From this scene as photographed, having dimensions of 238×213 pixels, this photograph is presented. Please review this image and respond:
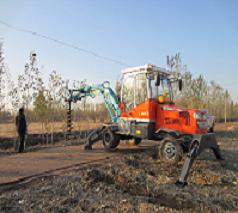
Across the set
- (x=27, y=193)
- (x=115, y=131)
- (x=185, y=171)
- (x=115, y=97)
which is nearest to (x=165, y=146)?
(x=185, y=171)

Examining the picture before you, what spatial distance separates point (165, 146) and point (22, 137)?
5.68 meters

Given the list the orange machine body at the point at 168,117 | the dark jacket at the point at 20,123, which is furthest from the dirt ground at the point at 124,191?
the dark jacket at the point at 20,123

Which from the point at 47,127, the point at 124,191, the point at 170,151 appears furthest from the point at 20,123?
the point at 124,191

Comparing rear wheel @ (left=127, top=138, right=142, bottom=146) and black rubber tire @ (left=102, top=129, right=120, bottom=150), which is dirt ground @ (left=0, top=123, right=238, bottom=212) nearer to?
black rubber tire @ (left=102, top=129, right=120, bottom=150)

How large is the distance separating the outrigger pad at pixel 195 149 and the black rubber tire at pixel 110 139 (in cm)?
335

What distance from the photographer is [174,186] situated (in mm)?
5648


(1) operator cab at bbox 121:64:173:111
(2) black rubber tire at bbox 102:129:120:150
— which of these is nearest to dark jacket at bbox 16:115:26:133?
(2) black rubber tire at bbox 102:129:120:150

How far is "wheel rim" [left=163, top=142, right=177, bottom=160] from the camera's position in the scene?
300 inches

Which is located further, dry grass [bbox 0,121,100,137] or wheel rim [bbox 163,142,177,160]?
dry grass [bbox 0,121,100,137]

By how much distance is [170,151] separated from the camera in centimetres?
776

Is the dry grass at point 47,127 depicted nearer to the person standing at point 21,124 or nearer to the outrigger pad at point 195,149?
the person standing at point 21,124

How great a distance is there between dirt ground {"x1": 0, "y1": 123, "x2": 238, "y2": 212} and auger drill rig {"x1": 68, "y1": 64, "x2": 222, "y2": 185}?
2.30 ft

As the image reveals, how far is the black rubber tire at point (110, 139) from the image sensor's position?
9.72m

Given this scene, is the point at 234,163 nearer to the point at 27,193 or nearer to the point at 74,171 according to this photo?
the point at 74,171
